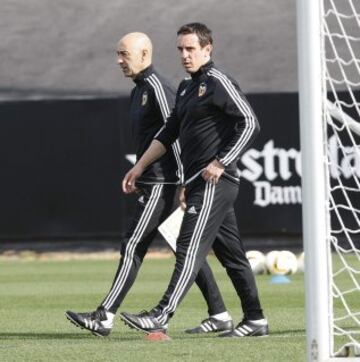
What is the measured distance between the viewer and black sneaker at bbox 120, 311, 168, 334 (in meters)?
8.31

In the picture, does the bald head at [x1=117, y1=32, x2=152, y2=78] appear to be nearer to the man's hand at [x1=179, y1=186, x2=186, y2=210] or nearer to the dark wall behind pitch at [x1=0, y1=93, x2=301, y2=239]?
the man's hand at [x1=179, y1=186, x2=186, y2=210]

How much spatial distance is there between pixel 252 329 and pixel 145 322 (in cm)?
86

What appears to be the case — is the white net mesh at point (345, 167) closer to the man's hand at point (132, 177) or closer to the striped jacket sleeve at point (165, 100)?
the striped jacket sleeve at point (165, 100)

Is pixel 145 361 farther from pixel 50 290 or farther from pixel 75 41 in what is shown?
pixel 75 41

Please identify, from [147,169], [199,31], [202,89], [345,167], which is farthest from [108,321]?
[345,167]

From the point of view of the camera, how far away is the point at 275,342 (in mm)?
8266

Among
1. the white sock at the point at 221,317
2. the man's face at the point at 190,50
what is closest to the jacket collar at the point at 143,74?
the man's face at the point at 190,50

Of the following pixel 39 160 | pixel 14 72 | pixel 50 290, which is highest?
pixel 14 72

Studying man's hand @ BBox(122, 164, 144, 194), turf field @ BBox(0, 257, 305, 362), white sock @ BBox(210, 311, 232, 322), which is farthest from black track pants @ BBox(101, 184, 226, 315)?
white sock @ BBox(210, 311, 232, 322)

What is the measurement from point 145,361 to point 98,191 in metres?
12.3

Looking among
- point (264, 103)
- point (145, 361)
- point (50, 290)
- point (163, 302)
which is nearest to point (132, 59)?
point (163, 302)

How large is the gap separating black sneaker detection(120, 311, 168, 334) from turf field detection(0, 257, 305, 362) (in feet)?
0.32

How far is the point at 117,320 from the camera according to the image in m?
10.7

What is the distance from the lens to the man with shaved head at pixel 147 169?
905cm
